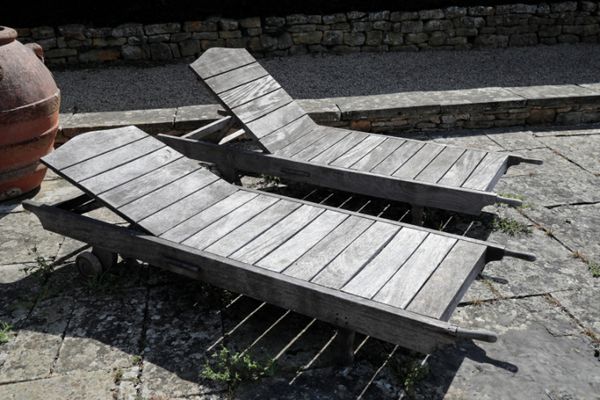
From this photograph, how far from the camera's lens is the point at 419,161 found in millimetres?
3898

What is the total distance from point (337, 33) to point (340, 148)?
3831mm

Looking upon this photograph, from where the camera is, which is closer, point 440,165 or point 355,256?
point 355,256

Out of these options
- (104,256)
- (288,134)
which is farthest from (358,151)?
(104,256)

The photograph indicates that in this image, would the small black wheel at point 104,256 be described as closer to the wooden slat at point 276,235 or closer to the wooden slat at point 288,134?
the wooden slat at point 276,235

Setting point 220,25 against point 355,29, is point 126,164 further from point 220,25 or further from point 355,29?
point 355,29

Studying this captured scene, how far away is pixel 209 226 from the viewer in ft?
9.82

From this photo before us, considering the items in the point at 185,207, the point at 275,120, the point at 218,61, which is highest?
the point at 218,61

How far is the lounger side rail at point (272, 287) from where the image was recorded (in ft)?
7.28

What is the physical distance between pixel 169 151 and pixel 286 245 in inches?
47.0

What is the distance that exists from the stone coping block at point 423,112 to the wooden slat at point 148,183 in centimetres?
146

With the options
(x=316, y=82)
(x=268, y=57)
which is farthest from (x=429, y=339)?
(x=268, y=57)

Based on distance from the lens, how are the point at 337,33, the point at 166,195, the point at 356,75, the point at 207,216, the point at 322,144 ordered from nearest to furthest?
the point at 207,216, the point at 166,195, the point at 322,144, the point at 356,75, the point at 337,33

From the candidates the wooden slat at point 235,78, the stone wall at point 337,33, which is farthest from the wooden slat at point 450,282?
the stone wall at point 337,33

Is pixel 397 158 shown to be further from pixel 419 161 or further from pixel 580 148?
pixel 580 148
